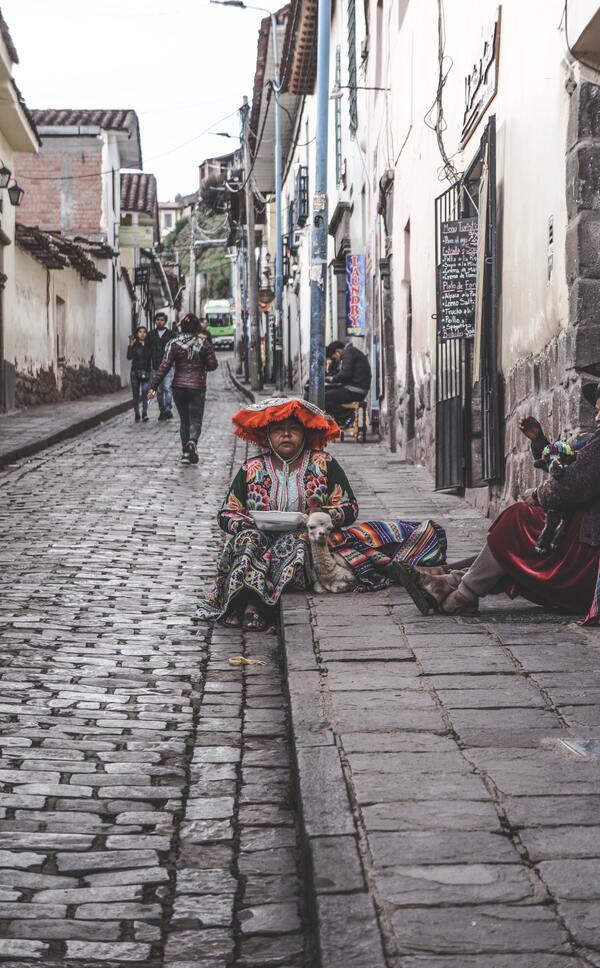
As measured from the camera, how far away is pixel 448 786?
3.60 meters

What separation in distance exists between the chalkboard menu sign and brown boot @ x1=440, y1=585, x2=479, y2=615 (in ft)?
13.6

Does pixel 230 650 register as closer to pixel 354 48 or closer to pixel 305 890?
pixel 305 890

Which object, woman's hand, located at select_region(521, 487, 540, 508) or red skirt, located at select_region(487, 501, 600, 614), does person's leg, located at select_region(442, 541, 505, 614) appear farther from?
woman's hand, located at select_region(521, 487, 540, 508)

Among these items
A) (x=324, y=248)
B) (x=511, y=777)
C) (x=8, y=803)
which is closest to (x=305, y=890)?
(x=511, y=777)

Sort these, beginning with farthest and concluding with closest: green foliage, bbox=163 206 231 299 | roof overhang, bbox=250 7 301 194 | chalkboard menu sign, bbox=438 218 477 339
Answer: green foliage, bbox=163 206 231 299
roof overhang, bbox=250 7 301 194
chalkboard menu sign, bbox=438 218 477 339

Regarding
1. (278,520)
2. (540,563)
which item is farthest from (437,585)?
(278,520)

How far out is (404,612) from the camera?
6.30 m

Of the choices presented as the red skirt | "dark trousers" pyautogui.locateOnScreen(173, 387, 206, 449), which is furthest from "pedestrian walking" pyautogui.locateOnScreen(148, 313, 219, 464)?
the red skirt

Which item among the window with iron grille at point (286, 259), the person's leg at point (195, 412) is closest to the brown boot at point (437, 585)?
the person's leg at point (195, 412)

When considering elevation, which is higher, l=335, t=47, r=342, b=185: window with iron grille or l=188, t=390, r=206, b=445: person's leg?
l=335, t=47, r=342, b=185: window with iron grille

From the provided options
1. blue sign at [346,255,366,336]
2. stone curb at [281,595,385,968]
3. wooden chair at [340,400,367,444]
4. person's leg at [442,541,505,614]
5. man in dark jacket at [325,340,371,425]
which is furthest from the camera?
blue sign at [346,255,366,336]

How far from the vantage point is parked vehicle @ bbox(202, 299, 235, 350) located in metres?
71.7

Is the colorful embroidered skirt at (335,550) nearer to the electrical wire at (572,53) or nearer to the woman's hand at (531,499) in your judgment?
the woman's hand at (531,499)

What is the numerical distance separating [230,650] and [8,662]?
3.52 ft
